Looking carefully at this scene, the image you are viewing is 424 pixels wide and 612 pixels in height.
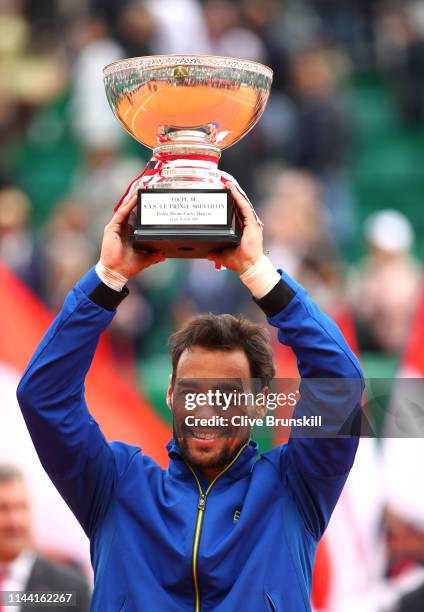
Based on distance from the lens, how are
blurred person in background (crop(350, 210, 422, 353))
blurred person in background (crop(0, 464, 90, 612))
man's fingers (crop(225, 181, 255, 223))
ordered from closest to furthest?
1. man's fingers (crop(225, 181, 255, 223))
2. blurred person in background (crop(0, 464, 90, 612))
3. blurred person in background (crop(350, 210, 422, 353))

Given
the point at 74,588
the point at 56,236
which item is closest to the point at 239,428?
the point at 74,588

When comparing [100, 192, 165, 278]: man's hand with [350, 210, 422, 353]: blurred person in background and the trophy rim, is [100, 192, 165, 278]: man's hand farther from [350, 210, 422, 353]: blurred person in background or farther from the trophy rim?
[350, 210, 422, 353]: blurred person in background

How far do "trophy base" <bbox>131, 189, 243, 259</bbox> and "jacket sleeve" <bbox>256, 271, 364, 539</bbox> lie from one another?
7.1 inches

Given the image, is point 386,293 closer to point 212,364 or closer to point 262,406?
point 262,406

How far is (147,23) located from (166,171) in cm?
741

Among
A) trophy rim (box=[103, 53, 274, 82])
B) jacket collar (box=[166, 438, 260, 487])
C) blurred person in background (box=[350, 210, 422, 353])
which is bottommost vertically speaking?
jacket collar (box=[166, 438, 260, 487])

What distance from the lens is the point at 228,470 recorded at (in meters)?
3.36

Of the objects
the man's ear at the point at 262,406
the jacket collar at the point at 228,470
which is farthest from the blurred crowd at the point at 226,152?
the jacket collar at the point at 228,470

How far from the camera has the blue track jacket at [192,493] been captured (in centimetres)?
321

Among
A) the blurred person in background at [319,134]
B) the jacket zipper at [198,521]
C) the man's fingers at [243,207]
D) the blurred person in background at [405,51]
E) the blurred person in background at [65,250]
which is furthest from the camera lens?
the blurred person in background at [405,51]

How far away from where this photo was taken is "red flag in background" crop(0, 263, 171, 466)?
5883 millimetres

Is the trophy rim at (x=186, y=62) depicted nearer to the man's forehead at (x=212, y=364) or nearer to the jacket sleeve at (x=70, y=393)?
the jacket sleeve at (x=70, y=393)

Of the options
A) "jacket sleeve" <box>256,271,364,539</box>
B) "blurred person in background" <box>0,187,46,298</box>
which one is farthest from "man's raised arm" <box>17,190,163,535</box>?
"blurred person in background" <box>0,187,46,298</box>

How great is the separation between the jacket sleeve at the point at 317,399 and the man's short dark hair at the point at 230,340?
6.9 inches
